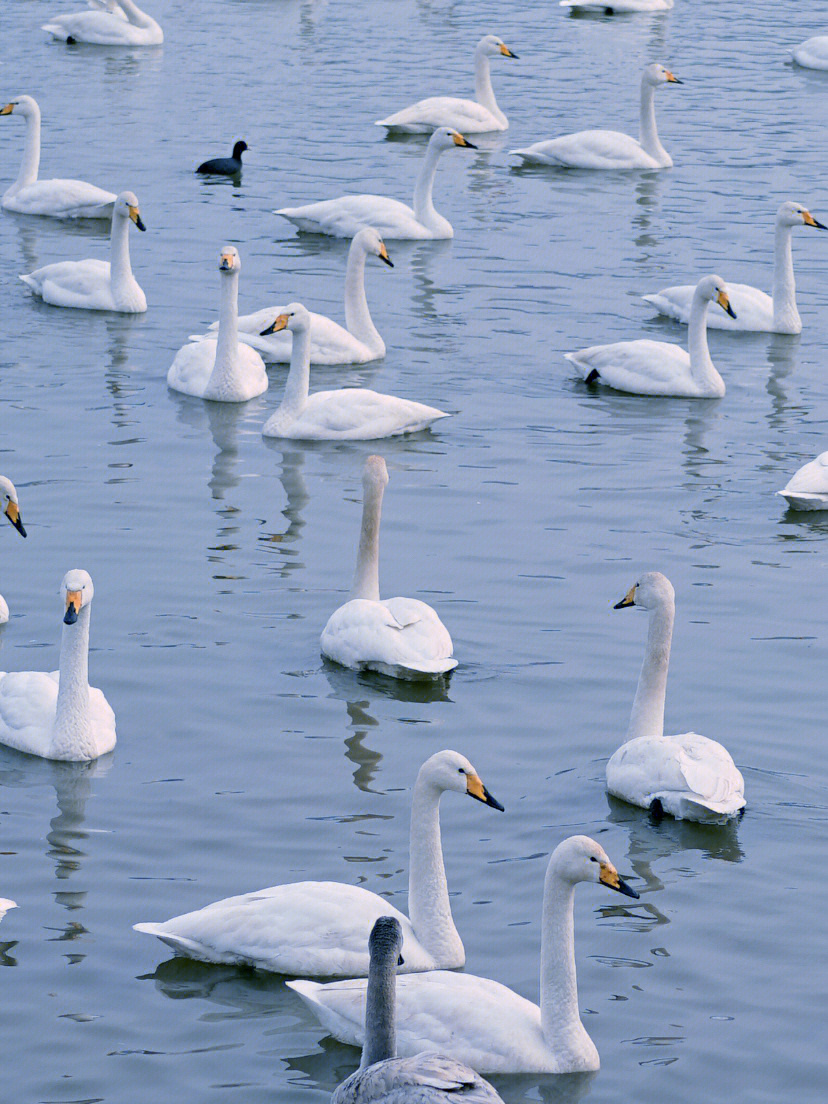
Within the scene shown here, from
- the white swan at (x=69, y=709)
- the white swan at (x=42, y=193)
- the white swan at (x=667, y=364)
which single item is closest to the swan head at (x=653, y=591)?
the white swan at (x=69, y=709)

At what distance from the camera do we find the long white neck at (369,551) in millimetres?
12648

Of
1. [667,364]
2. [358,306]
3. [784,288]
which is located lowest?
[667,364]

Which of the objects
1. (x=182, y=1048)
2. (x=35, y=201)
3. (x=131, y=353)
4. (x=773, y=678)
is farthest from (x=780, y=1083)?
(x=35, y=201)

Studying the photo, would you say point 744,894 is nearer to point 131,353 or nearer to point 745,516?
point 745,516

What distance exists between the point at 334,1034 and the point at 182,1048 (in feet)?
2.00

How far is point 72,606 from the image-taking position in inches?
427

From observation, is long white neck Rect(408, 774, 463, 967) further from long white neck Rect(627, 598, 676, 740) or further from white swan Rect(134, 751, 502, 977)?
long white neck Rect(627, 598, 676, 740)

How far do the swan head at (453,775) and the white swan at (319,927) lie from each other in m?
0.23

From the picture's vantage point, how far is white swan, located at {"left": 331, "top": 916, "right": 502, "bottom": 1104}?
21.6 feet

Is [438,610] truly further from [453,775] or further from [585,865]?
[585,865]

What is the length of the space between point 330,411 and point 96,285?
4.48m

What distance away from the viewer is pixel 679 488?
15617 mm

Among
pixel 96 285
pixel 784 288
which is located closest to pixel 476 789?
pixel 784 288

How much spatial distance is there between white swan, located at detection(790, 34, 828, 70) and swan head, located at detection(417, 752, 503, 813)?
25.3 meters
